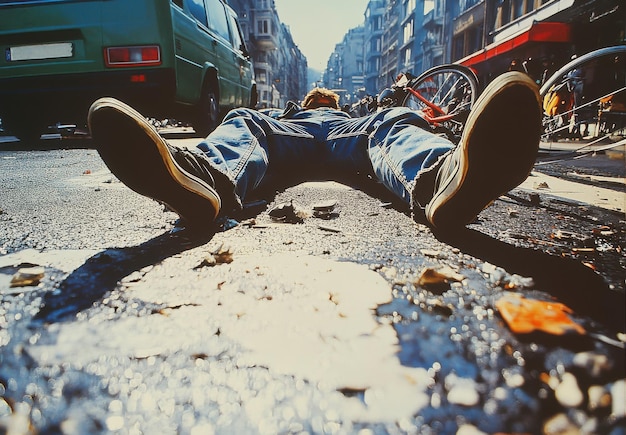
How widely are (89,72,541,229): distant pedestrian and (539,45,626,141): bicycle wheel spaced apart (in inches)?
13.8

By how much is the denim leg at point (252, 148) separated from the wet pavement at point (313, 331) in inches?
9.8

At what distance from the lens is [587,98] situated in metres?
8.05

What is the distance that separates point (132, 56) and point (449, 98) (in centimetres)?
317

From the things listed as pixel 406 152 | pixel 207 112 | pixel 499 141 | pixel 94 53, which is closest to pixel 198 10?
pixel 207 112

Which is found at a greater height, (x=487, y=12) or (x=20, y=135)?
(x=487, y=12)

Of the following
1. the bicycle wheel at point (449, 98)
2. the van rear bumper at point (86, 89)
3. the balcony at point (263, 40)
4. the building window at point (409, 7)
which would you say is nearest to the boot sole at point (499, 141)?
the bicycle wheel at point (449, 98)

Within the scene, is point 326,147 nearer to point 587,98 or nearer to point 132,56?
point 132,56

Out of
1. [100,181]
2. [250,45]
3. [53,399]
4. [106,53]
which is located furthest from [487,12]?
[250,45]

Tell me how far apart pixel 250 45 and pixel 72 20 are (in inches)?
1588

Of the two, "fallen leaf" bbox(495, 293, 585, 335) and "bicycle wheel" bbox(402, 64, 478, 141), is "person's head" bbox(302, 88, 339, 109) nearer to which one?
"bicycle wheel" bbox(402, 64, 478, 141)

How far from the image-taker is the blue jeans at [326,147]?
1365 millimetres

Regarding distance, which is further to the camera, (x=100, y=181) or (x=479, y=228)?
(x=100, y=181)

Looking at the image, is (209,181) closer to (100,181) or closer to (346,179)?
(346,179)

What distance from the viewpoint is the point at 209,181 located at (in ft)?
4.16
